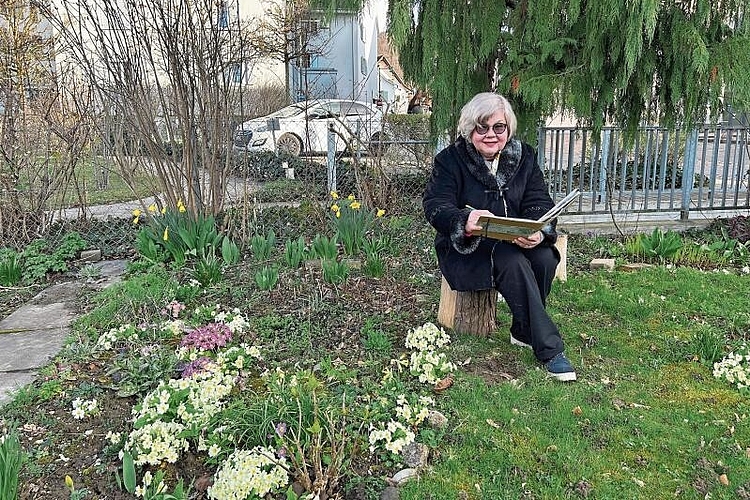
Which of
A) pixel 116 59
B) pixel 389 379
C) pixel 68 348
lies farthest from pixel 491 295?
pixel 116 59

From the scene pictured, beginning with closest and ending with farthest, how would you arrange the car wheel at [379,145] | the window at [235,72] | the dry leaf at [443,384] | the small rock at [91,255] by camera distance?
the dry leaf at [443,384], the window at [235,72], the small rock at [91,255], the car wheel at [379,145]

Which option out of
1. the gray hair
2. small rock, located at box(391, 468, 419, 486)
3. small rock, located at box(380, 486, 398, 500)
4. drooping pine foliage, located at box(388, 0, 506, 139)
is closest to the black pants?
the gray hair

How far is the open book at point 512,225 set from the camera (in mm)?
2516

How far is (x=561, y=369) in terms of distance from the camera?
277cm

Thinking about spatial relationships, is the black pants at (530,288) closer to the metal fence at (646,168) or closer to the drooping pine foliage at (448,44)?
the drooping pine foliage at (448,44)

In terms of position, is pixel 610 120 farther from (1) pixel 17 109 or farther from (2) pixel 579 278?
(1) pixel 17 109

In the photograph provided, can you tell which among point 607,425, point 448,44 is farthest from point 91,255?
point 607,425

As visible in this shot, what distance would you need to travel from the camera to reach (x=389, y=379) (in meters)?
2.59

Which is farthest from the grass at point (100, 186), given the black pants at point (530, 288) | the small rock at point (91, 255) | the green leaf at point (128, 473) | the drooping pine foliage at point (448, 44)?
the green leaf at point (128, 473)

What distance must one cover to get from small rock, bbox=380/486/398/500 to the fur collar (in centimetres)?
160

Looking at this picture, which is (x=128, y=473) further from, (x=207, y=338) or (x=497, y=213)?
(x=497, y=213)

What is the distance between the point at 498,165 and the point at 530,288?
658mm

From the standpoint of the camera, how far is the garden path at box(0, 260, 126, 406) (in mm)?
2846

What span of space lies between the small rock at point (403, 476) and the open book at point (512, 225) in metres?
1.05
